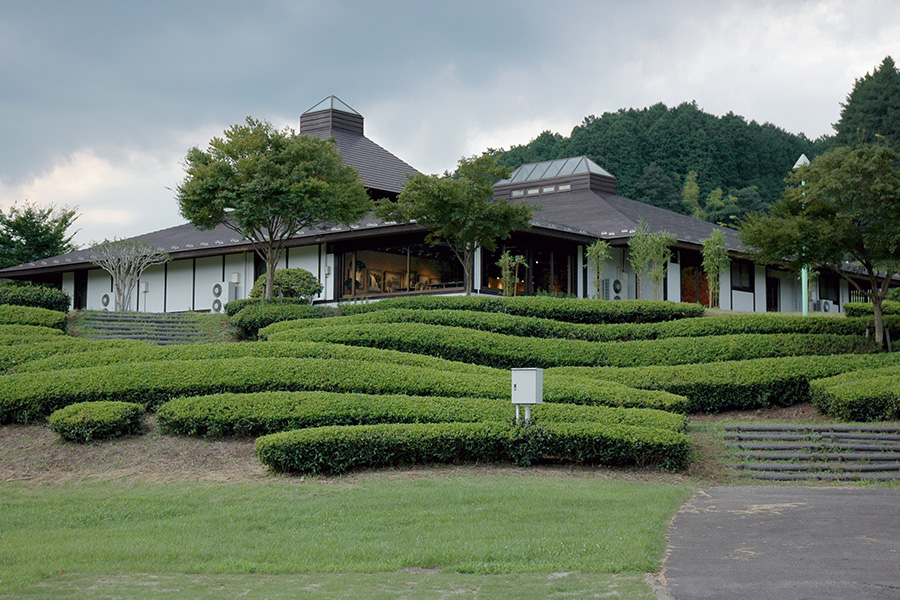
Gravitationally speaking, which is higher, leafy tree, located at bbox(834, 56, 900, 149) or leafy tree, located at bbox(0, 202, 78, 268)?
leafy tree, located at bbox(834, 56, 900, 149)

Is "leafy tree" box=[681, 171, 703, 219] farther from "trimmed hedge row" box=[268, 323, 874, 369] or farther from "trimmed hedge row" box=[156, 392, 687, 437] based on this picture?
"trimmed hedge row" box=[156, 392, 687, 437]

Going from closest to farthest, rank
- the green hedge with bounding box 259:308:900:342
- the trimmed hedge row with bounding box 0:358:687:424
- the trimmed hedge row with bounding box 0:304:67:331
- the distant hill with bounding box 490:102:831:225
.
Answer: the trimmed hedge row with bounding box 0:358:687:424, the green hedge with bounding box 259:308:900:342, the trimmed hedge row with bounding box 0:304:67:331, the distant hill with bounding box 490:102:831:225

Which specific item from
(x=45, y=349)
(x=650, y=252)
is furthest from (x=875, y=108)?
(x=45, y=349)

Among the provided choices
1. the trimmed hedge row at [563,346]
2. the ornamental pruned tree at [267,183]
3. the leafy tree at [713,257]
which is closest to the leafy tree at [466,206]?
the ornamental pruned tree at [267,183]

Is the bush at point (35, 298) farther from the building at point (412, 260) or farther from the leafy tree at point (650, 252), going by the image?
the leafy tree at point (650, 252)

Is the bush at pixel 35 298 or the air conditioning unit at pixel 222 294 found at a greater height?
the air conditioning unit at pixel 222 294

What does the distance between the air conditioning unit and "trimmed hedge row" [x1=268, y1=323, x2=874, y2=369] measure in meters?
11.9

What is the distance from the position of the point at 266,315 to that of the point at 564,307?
289 inches

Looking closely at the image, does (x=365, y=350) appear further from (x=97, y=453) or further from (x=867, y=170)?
(x=867, y=170)

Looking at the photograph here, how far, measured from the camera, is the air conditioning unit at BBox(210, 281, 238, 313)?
95.1 ft

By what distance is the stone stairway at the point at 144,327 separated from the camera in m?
22.3

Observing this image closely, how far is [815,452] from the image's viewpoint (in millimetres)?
12648

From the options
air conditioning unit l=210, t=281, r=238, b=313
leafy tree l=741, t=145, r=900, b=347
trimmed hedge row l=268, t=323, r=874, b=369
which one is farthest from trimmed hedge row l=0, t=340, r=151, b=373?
leafy tree l=741, t=145, r=900, b=347

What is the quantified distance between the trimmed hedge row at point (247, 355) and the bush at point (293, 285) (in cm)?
913
